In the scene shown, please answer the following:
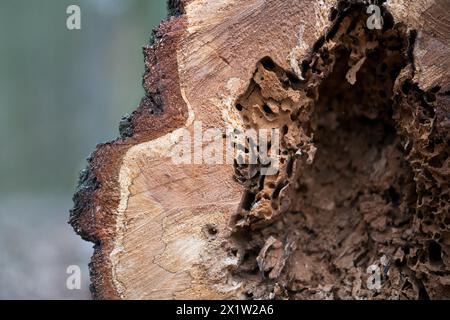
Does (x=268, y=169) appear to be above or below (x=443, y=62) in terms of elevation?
below

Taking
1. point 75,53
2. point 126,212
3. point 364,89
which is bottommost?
point 126,212

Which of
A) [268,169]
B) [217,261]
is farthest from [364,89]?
[217,261]

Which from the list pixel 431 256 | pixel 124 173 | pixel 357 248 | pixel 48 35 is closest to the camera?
pixel 124 173

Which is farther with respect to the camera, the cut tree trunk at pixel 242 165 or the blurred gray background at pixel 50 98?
the blurred gray background at pixel 50 98

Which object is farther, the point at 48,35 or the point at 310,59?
the point at 48,35

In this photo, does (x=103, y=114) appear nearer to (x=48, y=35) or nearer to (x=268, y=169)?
(x=48, y=35)

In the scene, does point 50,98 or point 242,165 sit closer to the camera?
point 242,165

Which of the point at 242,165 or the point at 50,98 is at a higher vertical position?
the point at 50,98

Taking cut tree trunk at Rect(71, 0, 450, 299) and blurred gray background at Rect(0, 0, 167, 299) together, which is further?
blurred gray background at Rect(0, 0, 167, 299)
